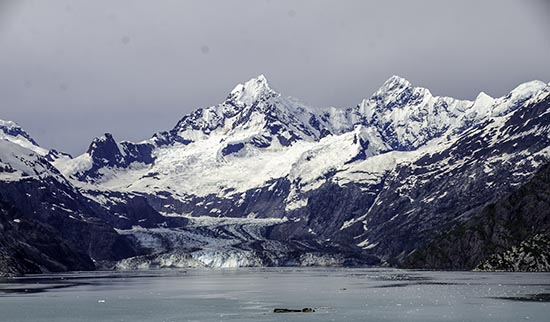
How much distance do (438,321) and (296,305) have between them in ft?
156

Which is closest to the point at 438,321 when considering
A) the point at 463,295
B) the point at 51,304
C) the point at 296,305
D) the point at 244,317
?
the point at 244,317

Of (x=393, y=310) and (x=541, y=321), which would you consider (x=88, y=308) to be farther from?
(x=541, y=321)

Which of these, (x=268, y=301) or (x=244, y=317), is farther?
(x=268, y=301)

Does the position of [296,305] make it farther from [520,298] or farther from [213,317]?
[520,298]

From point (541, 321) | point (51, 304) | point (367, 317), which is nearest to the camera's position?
point (541, 321)

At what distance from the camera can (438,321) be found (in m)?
141

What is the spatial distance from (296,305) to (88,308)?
44.3 meters

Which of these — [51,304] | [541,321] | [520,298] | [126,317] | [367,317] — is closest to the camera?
[541,321]

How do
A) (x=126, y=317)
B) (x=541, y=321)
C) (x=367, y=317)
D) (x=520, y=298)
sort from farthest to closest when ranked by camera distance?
1. (x=520, y=298)
2. (x=126, y=317)
3. (x=367, y=317)
4. (x=541, y=321)

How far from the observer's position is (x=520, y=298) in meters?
183

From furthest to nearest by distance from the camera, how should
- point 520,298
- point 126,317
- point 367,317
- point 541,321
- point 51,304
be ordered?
point 51,304 → point 520,298 → point 126,317 → point 367,317 → point 541,321

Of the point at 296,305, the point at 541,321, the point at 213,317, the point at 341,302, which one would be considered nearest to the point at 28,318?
the point at 213,317

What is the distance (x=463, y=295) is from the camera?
199750mm

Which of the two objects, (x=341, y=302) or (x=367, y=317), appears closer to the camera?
(x=367, y=317)
